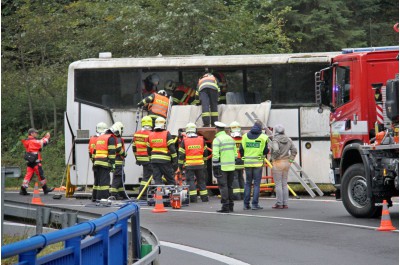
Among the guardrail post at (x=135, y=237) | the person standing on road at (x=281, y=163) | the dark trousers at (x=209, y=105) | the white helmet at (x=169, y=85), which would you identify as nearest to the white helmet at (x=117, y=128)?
the dark trousers at (x=209, y=105)

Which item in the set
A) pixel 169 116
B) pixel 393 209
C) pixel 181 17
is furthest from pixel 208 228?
pixel 181 17

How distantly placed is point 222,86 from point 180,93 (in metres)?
1.12

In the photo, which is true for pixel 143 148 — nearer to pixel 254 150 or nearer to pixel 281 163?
pixel 254 150

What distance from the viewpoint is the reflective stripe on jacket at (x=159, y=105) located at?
77.8 feet

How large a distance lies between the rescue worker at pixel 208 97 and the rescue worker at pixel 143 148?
5.58 feet

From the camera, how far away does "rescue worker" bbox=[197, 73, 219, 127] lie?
77.0 ft

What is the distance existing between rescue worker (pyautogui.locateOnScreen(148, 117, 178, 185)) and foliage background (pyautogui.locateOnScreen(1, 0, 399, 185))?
8.78 m

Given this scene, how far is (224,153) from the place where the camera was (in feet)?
63.9

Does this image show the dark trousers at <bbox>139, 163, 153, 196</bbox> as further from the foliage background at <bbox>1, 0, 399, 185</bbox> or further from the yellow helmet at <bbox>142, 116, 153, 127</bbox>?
the foliage background at <bbox>1, 0, 399, 185</bbox>

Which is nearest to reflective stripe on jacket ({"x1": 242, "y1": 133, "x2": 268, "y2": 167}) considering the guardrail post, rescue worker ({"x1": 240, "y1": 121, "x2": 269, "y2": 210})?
rescue worker ({"x1": 240, "y1": 121, "x2": 269, "y2": 210})

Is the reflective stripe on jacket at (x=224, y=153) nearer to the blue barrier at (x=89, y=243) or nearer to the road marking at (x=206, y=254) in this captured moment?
the road marking at (x=206, y=254)

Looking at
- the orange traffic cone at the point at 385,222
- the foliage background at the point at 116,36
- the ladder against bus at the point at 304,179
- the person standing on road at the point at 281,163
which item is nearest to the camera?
the orange traffic cone at the point at 385,222

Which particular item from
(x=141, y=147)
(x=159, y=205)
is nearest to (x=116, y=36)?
(x=141, y=147)

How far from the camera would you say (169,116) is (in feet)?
79.6
